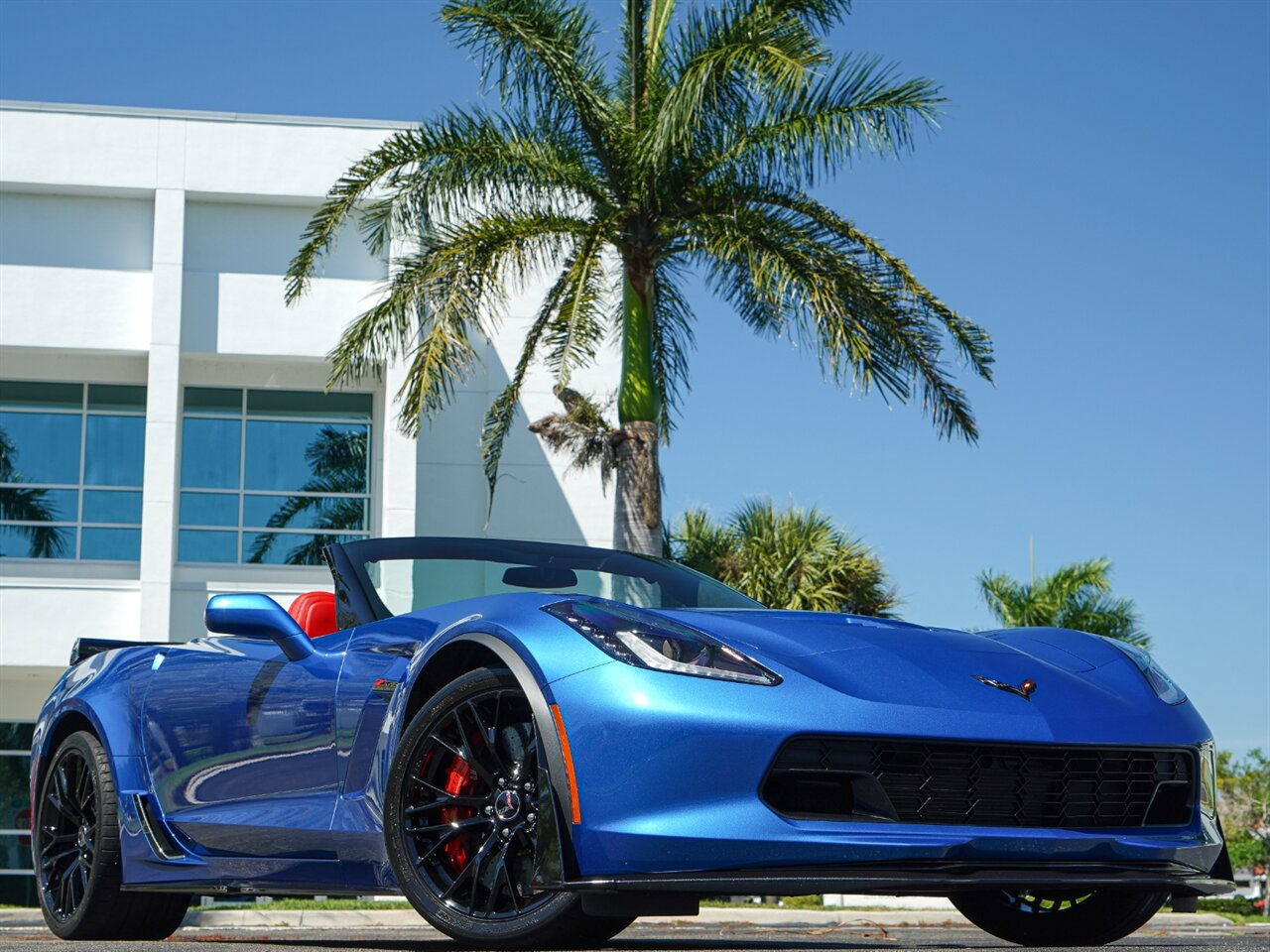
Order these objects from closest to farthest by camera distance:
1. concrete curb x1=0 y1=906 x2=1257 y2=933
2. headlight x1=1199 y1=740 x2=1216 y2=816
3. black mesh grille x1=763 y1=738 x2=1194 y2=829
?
1. black mesh grille x1=763 y1=738 x2=1194 y2=829
2. headlight x1=1199 y1=740 x2=1216 y2=816
3. concrete curb x1=0 y1=906 x2=1257 y2=933

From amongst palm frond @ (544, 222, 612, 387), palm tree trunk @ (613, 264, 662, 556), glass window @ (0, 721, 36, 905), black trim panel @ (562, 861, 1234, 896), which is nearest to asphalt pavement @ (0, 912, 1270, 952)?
black trim panel @ (562, 861, 1234, 896)

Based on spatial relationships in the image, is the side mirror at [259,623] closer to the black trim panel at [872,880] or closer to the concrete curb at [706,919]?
the black trim panel at [872,880]

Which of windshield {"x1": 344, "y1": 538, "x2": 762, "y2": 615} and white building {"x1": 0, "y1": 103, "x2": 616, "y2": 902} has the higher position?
white building {"x1": 0, "y1": 103, "x2": 616, "y2": 902}

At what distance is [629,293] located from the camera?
55.2 ft

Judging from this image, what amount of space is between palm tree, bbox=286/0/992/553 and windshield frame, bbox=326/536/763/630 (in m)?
9.68

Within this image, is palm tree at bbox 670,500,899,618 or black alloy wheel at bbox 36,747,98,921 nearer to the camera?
black alloy wheel at bbox 36,747,98,921

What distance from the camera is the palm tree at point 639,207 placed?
1538cm

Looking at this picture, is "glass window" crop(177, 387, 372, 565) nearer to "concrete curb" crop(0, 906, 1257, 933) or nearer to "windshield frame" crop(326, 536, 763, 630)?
"concrete curb" crop(0, 906, 1257, 933)

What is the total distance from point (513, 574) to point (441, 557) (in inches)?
9.7

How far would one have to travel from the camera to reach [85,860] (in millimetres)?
5680

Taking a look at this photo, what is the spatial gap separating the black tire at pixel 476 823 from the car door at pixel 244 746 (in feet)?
1.54

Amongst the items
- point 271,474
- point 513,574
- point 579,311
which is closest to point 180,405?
point 271,474

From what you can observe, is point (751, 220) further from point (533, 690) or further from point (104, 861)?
point (533, 690)

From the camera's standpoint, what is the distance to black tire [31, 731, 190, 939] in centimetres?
553
